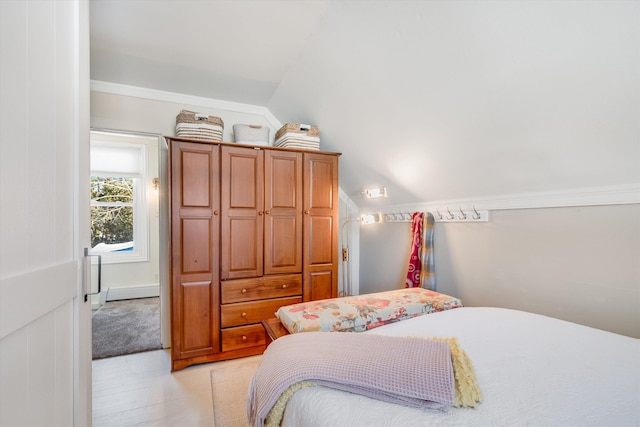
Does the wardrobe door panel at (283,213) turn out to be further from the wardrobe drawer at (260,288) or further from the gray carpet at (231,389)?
the gray carpet at (231,389)

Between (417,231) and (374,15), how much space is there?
5.31ft

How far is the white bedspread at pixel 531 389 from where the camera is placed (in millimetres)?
722

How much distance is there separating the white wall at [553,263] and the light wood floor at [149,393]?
6.52 feet

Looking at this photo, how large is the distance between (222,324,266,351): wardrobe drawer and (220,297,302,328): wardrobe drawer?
0.05 metres

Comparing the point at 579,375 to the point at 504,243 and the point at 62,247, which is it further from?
the point at 62,247

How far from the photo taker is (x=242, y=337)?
2.37 metres

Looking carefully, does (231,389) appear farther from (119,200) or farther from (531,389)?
(119,200)

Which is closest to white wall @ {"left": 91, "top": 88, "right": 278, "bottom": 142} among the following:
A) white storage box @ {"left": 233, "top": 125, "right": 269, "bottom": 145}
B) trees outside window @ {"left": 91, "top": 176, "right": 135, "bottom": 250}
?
white storage box @ {"left": 233, "top": 125, "right": 269, "bottom": 145}

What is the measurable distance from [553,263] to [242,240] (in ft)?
6.99

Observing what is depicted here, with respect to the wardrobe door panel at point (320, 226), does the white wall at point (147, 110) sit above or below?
above

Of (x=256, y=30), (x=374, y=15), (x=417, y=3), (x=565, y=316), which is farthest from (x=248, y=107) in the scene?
(x=565, y=316)

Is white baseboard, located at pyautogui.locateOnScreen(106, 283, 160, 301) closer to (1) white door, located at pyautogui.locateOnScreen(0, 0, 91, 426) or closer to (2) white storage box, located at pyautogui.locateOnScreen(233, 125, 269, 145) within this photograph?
(2) white storage box, located at pyautogui.locateOnScreen(233, 125, 269, 145)

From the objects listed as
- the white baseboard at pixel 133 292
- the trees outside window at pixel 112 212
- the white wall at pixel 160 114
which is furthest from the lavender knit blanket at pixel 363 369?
the trees outside window at pixel 112 212

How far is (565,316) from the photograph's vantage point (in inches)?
63.1
